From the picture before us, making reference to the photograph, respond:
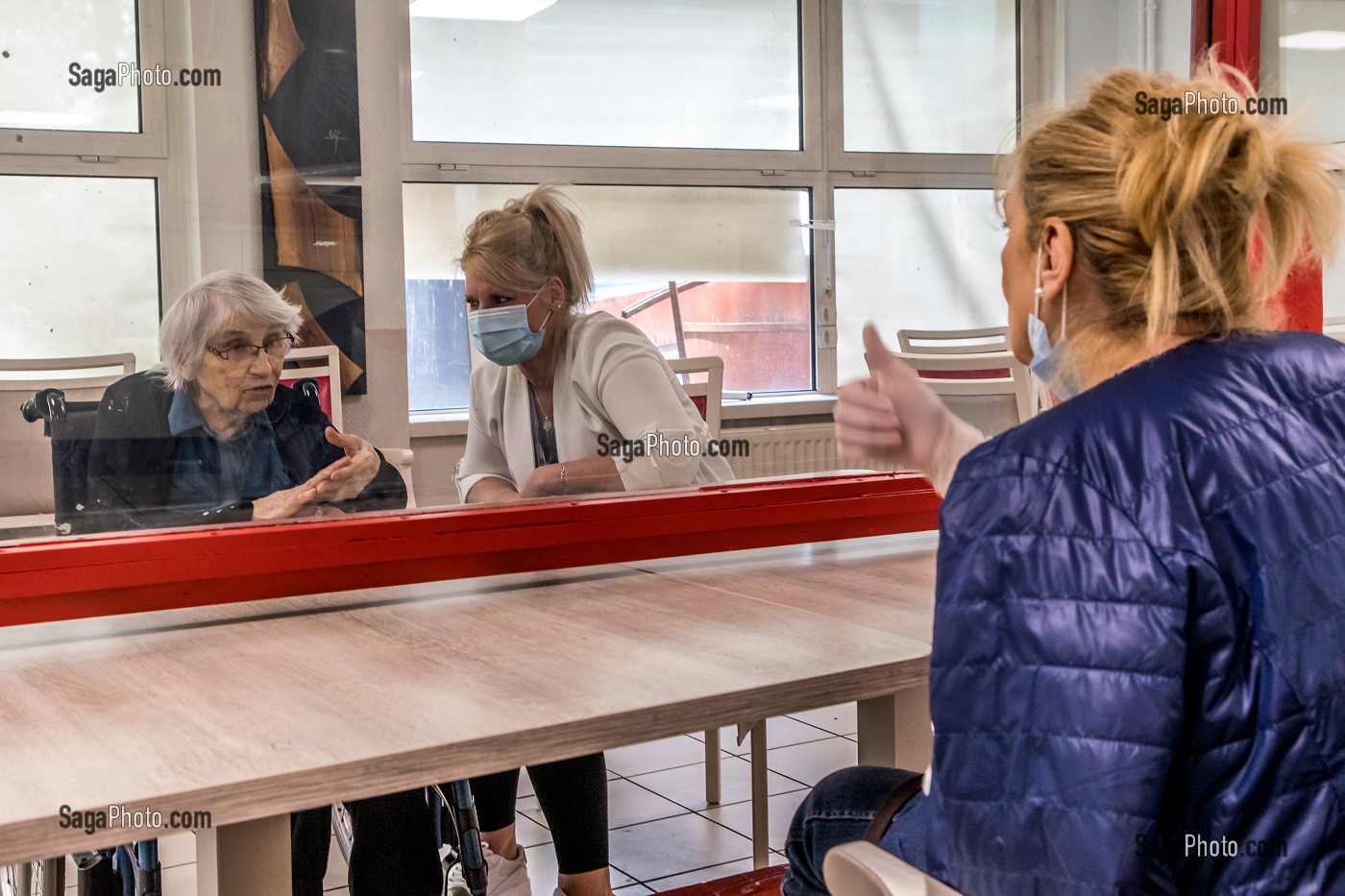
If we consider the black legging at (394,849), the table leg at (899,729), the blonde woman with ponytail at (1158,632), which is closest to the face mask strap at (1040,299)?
the blonde woman with ponytail at (1158,632)

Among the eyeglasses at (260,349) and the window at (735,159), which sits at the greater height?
the window at (735,159)

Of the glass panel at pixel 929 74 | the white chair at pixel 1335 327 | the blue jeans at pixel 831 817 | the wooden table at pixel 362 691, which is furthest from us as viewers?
the white chair at pixel 1335 327

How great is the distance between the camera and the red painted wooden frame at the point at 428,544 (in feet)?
4.66

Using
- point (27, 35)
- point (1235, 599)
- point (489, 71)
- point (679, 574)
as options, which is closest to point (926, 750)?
point (679, 574)

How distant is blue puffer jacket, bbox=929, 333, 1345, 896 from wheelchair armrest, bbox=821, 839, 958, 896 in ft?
0.15

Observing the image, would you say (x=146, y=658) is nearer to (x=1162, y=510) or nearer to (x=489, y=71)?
(x=489, y=71)

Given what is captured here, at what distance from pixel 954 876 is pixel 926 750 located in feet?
2.06

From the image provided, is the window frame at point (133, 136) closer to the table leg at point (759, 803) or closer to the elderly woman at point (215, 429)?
the elderly woman at point (215, 429)

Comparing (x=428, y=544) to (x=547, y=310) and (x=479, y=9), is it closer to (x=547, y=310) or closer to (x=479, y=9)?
(x=547, y=310)

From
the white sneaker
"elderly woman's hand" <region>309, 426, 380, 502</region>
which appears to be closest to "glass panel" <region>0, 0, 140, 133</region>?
"elderly woman's hand" <region>309, 426, 380, 502</region>

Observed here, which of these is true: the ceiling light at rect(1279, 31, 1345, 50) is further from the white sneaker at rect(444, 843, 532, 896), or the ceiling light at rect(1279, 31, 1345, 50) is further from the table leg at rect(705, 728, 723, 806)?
the white sneaker at rect(444, 843, 532, 896)

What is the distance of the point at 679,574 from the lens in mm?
1771

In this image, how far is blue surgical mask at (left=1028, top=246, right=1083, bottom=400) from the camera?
109 centimetres

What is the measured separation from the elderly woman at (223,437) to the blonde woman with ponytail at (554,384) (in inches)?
5.9
